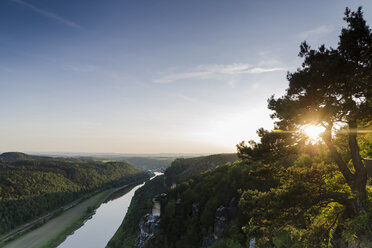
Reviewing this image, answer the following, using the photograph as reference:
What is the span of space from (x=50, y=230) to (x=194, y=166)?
225 ft

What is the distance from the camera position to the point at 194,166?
112 metres

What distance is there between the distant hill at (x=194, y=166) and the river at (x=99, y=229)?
28.0 m

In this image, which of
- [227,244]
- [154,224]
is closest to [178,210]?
[154,224]

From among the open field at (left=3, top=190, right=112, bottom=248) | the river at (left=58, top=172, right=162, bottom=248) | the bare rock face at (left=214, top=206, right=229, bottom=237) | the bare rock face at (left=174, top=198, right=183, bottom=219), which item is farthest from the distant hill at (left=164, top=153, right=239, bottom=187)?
the bare rock face at (left=214, top=206, right=229, bottom=237)

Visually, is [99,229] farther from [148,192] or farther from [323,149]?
[323,149]

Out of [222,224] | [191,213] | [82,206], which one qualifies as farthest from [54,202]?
[222,224]

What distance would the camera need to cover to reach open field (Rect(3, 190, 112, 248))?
6175cm

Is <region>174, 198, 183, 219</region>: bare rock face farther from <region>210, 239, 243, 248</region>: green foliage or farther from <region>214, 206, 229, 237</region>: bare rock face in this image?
<region>210, 239, 243, 248</region>: green foliage

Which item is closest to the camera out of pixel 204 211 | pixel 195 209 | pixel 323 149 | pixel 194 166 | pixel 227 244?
pixel 323 149

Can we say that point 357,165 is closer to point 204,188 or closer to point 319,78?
point 319,78

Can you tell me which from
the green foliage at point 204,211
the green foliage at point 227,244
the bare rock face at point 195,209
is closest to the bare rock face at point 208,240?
Answer: the green foliage at point 204,211

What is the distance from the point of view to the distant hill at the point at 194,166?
325 feet

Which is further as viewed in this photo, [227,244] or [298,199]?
[227,244]

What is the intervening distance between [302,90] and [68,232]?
84319mm
